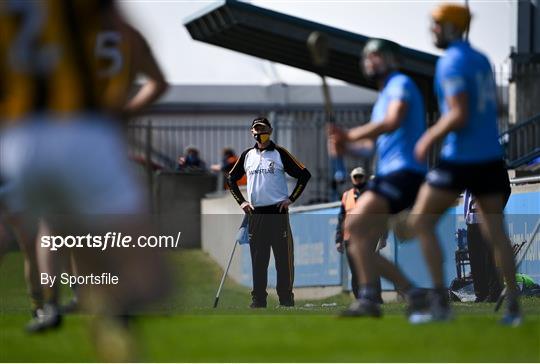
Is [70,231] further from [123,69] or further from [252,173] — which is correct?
[252,173]

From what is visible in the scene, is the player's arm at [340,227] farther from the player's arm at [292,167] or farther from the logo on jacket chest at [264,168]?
the logo on jacket chest at [264,168]

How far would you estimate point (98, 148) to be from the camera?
16.4ft

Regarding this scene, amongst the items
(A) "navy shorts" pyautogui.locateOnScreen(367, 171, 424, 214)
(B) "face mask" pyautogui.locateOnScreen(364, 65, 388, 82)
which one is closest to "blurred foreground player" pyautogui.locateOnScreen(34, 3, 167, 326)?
(A) "navy shorts" pyautogui.locateOnScreen(367, 171, 424, 214)

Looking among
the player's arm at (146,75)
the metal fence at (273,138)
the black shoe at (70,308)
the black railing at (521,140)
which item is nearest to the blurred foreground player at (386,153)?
the black shoe at (70,308)

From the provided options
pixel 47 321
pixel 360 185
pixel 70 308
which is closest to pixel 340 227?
pixel 360 185

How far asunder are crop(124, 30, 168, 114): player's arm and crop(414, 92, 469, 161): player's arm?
2501mm

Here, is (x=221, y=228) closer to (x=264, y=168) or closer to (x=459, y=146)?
(x=264, y=168)

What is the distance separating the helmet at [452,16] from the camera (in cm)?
859

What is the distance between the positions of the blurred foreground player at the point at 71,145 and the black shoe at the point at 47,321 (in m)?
3.34

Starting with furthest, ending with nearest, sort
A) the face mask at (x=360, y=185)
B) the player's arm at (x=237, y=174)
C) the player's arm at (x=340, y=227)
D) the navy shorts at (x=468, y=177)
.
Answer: the face mask at (x=360, y=185)
the player's arm at (x=340, y=227)
the player's arm at (x=237, y=174)
the navy shorts at (x=468, y=177)

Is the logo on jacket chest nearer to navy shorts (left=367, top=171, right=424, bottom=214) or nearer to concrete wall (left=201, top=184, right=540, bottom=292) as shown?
concrete wall (left=201, top=184, right=540, bottom=292)

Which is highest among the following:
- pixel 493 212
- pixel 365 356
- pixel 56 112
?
pixel 56 112

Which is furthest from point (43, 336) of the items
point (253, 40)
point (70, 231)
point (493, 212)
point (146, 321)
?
point (253, 40)

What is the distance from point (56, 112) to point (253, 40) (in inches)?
732
